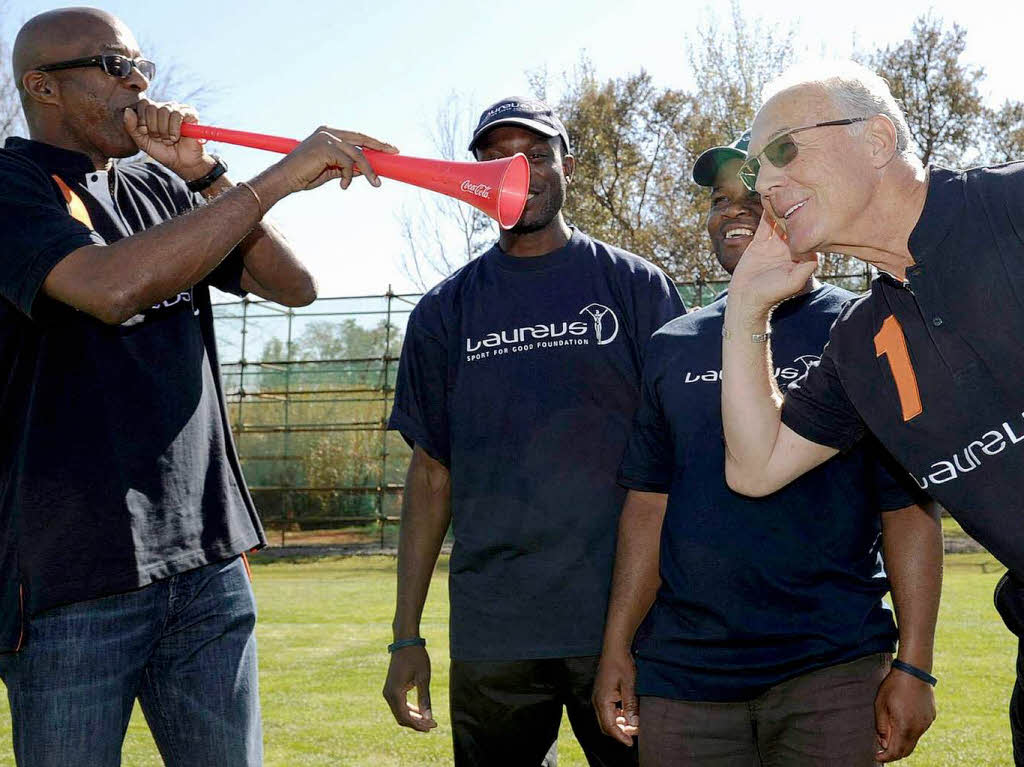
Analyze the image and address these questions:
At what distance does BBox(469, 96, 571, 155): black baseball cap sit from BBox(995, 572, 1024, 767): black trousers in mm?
2127

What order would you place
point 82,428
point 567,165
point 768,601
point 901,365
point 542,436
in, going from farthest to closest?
point 567,165, point 542,436, point 768,601, point 82,428, point 901,365

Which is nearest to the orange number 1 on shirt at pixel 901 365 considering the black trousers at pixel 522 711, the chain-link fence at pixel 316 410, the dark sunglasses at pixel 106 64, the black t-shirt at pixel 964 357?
the black t-shirt at pixel 964 357

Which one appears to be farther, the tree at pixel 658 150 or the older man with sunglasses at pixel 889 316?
the tree at pixel 658 150

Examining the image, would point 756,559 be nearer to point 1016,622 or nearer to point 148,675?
point 1016,622

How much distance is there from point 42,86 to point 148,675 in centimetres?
166

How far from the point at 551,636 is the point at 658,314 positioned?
1107 mm

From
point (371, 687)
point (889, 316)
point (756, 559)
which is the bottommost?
point (371, 687)

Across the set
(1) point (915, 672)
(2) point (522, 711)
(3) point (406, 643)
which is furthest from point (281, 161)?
(1) point (915, 672)

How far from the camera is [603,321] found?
366cm

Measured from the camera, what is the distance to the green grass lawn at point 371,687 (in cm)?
621

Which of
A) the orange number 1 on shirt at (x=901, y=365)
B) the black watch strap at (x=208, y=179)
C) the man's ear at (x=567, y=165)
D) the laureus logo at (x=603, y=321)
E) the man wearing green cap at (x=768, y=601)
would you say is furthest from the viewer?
the man's ear at (x=567, y=165)

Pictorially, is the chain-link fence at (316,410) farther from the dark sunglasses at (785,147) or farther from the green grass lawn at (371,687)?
the dark sunglasses at (785,147)

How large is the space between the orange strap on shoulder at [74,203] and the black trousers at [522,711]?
71.9 inches

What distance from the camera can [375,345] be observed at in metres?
22.2
